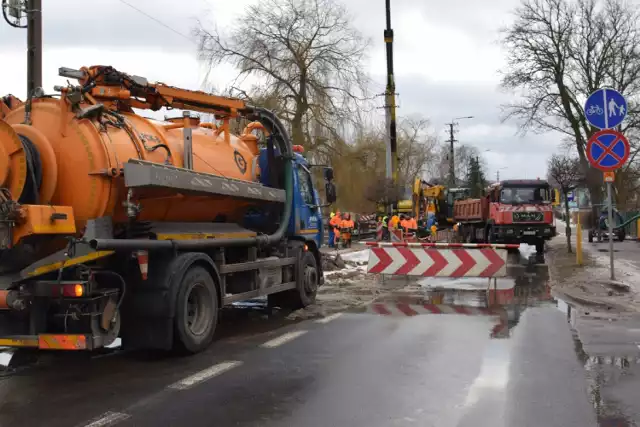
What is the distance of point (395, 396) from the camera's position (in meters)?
5.49

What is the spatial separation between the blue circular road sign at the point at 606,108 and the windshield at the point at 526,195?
41.7 ft

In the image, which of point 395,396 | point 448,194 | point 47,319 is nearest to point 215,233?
point 47,319

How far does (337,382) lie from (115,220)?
297cm

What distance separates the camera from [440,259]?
43.5ft

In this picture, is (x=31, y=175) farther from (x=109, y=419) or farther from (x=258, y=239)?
(x=258, y=239)

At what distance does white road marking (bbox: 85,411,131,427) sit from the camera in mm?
4812

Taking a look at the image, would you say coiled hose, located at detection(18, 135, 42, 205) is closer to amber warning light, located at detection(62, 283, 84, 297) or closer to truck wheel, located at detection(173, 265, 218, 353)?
amber warning light, located at detection(62, 283, 84, 297)

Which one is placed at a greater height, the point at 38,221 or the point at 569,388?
the point at 38,221

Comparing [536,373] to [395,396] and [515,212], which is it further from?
[515,212]

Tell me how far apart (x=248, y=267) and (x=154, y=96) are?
2.70 metres

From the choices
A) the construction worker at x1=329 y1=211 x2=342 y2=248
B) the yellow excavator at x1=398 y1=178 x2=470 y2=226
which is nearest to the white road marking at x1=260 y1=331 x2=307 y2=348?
the construction worker at x1=329 y1=211 x2=342 y2=248

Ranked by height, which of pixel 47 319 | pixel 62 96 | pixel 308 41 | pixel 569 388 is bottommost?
pixel 569 388

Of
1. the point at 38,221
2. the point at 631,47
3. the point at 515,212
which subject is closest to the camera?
the point at 38,221

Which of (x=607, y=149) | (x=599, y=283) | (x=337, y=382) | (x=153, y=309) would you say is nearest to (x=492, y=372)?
(x=337, y=382)
